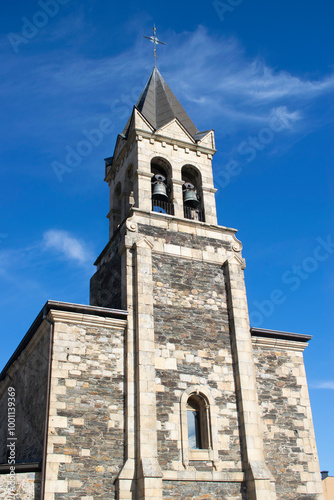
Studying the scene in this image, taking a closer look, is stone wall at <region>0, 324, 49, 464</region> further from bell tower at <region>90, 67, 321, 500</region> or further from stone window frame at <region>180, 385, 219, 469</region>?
stone window frame at <region>180, 385, 219, 469</region>

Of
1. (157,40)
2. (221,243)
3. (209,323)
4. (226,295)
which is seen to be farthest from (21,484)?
(157,40)

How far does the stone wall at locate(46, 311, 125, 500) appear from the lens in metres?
11.8

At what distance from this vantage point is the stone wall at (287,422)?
14328 mm

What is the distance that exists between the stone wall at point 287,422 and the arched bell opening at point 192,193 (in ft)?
16.0

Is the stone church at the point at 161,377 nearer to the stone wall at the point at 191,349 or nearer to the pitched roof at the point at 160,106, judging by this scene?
the stone wall at the point at 191,349

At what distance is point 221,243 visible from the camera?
16906mm

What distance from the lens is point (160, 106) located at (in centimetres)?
1992

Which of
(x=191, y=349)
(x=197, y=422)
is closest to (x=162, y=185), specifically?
(x=191, y=349)

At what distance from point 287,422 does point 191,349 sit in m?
3.55

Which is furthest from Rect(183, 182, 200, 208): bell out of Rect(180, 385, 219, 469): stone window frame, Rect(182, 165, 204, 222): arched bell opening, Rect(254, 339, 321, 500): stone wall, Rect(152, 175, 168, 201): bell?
Rect(180, 385, 219, 469): stone window frame

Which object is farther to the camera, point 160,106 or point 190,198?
point 160,106

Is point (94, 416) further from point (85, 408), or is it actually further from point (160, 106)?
point (160, 106)

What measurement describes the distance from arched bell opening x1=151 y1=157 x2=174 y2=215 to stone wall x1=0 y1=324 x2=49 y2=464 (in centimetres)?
575

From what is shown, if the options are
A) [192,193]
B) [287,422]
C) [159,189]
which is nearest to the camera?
[287,422]
